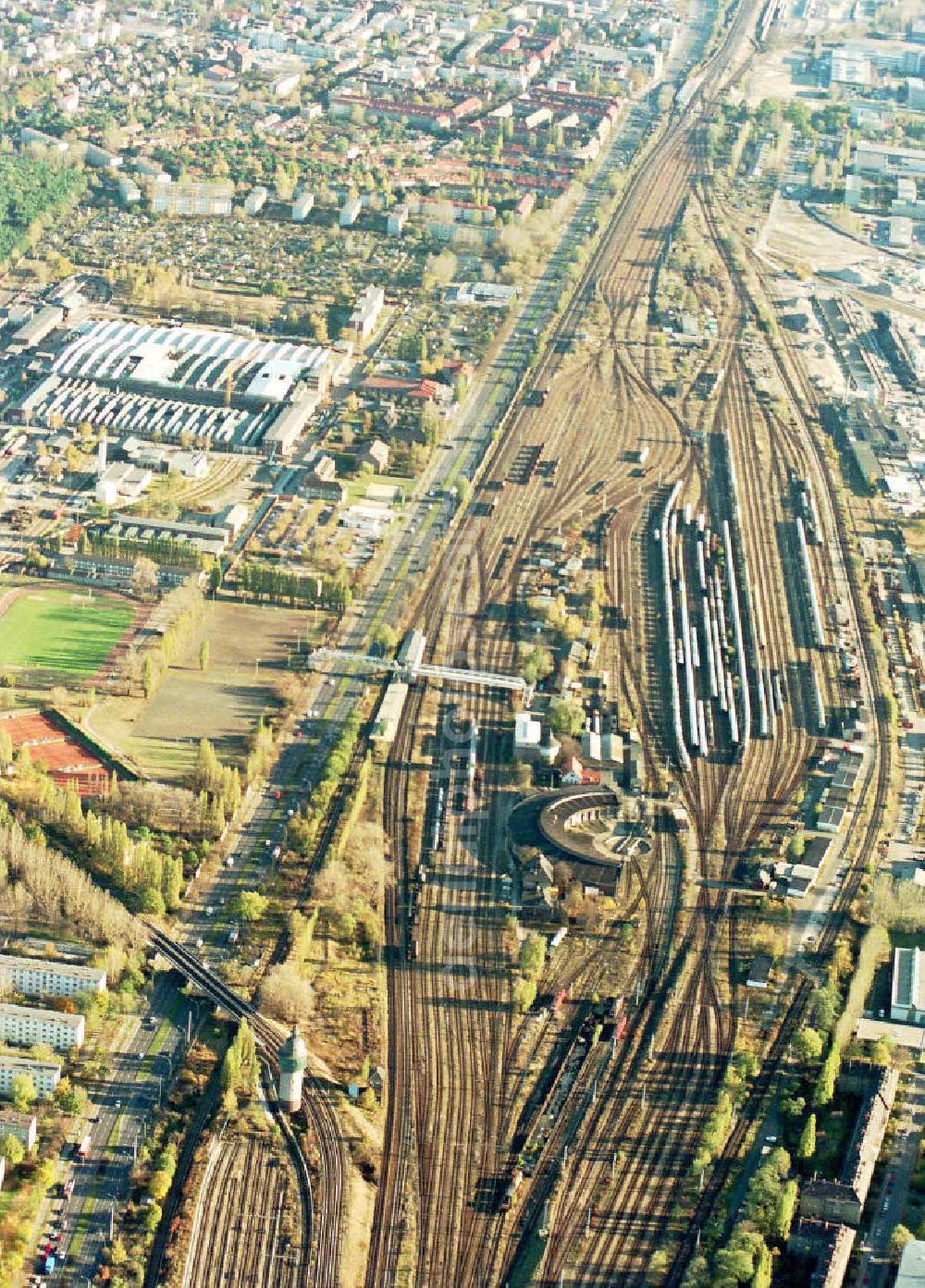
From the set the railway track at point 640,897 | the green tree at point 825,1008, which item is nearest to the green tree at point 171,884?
the railway track at point 640,897

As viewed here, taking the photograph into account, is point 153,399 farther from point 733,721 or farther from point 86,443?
point 733,721

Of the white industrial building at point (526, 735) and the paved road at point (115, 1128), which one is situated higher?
the white industrial building at point (526, 735)

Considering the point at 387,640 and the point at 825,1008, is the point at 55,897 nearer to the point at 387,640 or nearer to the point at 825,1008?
the point at 387,640

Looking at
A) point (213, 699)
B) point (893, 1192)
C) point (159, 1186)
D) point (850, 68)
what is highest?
point (850, 68)

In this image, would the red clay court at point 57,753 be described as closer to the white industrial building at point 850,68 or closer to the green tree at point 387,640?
the green tree at point 387,640

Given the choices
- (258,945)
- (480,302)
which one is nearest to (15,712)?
(258,945)

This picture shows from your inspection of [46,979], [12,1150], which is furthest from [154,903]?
[12,1150]
